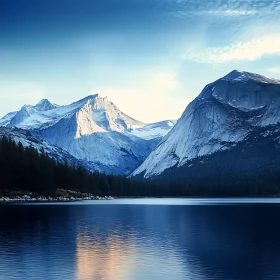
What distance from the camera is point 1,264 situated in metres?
47.3

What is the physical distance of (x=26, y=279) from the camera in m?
40.7

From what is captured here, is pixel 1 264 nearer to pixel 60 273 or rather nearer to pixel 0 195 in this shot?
pixel 60 273

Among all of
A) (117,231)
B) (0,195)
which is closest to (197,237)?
(117,231)

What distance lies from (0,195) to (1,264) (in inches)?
5618

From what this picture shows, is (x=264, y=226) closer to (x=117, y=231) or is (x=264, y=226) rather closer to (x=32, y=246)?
(x=117, y=231)

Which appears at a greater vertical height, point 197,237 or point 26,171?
point 26,171

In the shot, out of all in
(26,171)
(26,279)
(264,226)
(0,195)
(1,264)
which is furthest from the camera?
(26,171)

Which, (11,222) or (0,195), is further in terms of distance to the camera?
(0,195)

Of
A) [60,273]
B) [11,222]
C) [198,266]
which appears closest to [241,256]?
[198,266]

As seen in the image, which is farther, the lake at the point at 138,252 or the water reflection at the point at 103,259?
the lake at the point at 138,252

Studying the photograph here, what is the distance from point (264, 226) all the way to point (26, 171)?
436 ft

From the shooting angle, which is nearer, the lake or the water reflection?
the water reflection

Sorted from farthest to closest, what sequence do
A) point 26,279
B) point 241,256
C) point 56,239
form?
point 56,239
point 241,256
point 26,279

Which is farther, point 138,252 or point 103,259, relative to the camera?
point 138,252
